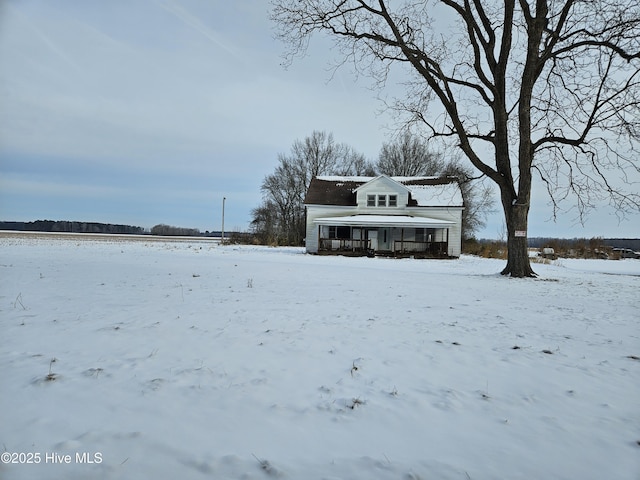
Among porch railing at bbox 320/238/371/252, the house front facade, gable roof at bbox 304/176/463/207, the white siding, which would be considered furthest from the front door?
gable roof at bbox 304/176/463/207

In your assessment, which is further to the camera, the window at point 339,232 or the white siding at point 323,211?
the white siding at point 323,211

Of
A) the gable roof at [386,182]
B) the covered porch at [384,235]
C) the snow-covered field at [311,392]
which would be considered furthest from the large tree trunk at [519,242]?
the gable roof at [386,182]

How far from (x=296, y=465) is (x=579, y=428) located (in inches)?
77.0

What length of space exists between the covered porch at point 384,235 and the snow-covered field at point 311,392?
65.8 feet

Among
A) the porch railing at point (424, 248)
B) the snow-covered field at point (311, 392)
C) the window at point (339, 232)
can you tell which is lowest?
the snow-covered field at point (311, 392)

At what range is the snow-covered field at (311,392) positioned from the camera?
1.98 metres

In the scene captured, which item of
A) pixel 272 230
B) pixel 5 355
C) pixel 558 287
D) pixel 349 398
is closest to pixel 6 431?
pixel 5 355

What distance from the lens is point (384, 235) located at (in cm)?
2878

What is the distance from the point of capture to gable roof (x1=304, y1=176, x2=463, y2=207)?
2895 cm

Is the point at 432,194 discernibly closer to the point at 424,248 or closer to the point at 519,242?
the point at 424,248

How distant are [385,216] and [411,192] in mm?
3418

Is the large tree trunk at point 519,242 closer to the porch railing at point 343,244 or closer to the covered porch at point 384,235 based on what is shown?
the covered porch at point 384,235

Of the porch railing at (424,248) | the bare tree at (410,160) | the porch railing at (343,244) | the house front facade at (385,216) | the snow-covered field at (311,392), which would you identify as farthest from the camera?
the bare tree at (410,160)

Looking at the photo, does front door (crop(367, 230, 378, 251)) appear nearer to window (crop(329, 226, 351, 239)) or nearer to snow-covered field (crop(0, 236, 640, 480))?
window (crop(329, 226, 351, 239))
